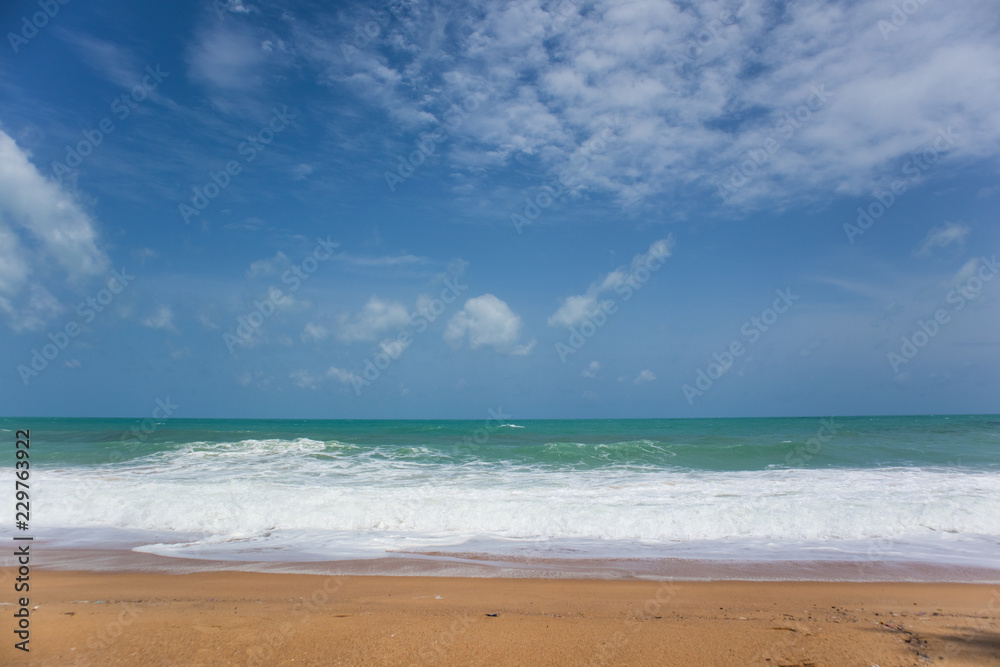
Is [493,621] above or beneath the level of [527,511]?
above

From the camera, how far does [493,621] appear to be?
5000 millimetres

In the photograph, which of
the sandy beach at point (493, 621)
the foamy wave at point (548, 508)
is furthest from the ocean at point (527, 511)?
the sandy beach at point (493, 621)

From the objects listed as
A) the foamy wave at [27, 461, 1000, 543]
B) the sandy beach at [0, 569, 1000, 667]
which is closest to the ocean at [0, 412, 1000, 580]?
the foamy wave at [27, 461, 1000, 543]

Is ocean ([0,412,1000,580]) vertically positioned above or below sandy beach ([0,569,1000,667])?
below

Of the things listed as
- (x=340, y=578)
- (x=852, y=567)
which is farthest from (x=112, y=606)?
(x=852, y=567)

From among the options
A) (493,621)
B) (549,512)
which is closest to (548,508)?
(549,512)

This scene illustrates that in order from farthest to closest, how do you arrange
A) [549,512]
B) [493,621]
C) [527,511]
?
1. [527,511]
2. [549,512]
3. [493,621]

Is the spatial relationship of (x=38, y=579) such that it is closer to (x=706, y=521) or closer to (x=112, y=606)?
(x=112, y=606)

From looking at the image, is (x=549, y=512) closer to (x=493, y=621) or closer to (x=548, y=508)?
(x=548, y=508)

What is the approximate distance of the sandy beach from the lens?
420cm

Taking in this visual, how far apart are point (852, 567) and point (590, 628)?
4932 millimetres

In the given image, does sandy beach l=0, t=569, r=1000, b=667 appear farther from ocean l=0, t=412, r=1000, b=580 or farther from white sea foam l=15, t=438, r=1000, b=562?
white sea foam l=15, t=438, r=1000, b=562

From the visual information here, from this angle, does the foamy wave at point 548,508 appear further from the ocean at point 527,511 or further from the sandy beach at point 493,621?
the sandy beach at point 493,621

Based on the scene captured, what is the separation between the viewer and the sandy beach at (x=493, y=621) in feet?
13.8
